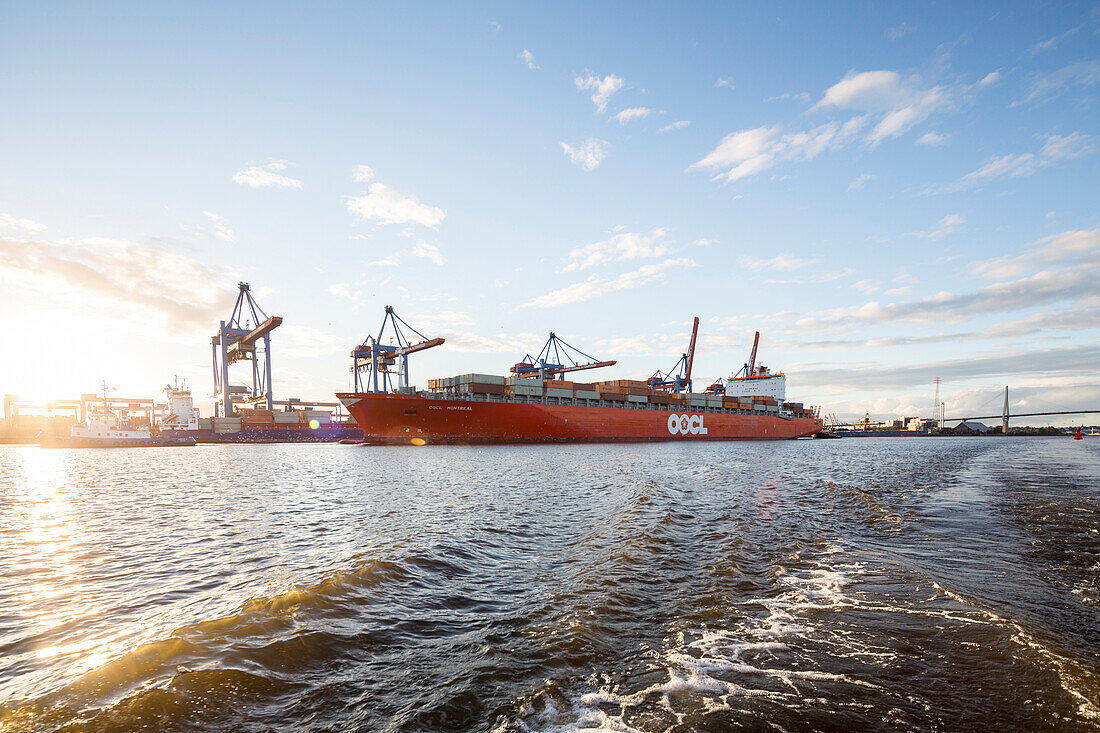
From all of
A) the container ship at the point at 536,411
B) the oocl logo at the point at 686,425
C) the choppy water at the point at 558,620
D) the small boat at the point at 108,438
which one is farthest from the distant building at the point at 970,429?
the small boat at the point at 108,438

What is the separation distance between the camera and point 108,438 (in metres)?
65.9

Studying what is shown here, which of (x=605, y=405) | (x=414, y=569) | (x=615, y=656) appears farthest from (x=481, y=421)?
(x=615, y=656)

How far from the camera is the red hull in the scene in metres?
48.0

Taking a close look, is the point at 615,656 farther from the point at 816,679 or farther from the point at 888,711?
the point at 888,711

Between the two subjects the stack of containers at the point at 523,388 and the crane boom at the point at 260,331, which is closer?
the stack of containers at the point at 523,388

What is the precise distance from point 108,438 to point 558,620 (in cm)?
8708

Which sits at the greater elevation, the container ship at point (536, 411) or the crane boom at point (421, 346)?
the crane boom at point (421, 346)

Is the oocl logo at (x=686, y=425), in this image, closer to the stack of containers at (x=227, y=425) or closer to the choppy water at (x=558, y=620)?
the choppy water at (x=558, y=620)

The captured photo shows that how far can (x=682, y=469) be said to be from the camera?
26.8 m

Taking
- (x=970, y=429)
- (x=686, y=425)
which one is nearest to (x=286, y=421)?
(x=686, y=425)

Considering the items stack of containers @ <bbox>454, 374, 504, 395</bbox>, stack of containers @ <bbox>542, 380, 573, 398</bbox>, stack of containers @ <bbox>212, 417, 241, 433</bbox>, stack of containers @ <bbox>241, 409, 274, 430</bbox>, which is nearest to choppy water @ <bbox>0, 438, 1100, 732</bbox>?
stack of containers @ <bbox>454, 374, 504, 395</bbox>

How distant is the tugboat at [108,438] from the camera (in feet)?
214

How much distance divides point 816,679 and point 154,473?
35620mm

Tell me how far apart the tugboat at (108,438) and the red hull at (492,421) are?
126ft
